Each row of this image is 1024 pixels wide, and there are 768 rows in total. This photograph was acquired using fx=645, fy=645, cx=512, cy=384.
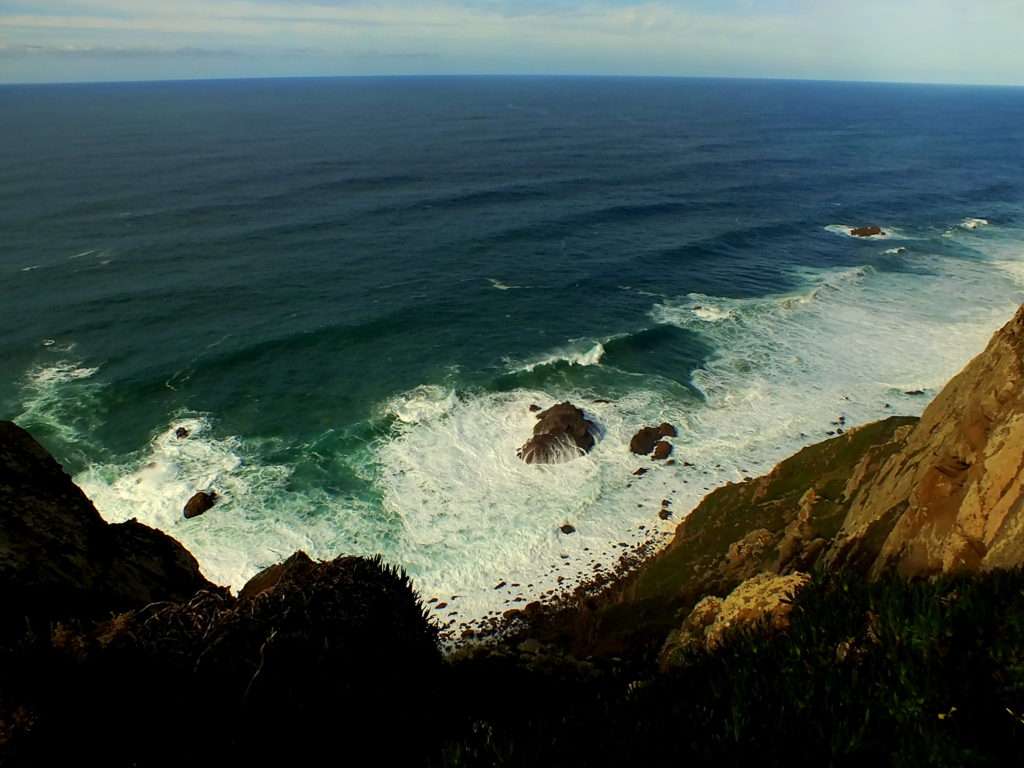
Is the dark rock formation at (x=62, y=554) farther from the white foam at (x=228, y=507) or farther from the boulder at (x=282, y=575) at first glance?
the white foam at (x=228, y=507)

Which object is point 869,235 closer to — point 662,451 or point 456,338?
point 456,338

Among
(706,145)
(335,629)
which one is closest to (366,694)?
(335,629)

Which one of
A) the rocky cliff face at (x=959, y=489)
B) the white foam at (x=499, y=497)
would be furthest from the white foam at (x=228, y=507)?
the rocky cliff face at (x=959, y=489)

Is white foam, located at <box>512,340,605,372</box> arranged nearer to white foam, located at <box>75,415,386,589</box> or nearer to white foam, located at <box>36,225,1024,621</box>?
white foam, located at <box>36,225,1024,621</box>

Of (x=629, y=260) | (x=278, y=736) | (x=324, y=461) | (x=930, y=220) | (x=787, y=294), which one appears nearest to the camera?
(x=278, y=736)

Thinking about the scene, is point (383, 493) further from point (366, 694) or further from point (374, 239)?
point (374, 239)

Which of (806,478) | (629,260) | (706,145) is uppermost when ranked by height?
(706,145)
